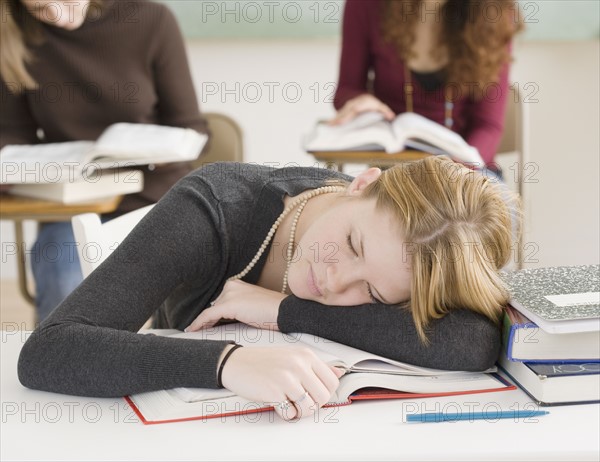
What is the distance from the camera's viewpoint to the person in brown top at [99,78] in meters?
2.18

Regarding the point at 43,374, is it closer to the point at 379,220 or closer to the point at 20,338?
the point at 20,338

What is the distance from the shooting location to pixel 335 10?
3.19 m

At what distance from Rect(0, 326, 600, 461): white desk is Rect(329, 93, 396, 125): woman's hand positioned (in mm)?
1569

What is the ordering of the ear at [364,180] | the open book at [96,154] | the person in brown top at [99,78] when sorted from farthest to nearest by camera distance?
the person in brown top at [99,78]
the open book at [96,154]
the ear at [364,180]

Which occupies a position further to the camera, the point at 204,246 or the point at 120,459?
the point at 204,246

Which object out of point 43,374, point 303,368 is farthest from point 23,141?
point 303,368

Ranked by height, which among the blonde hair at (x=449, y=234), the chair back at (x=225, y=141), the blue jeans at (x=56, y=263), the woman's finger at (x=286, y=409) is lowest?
the blue jeans at (x=56, y=263)

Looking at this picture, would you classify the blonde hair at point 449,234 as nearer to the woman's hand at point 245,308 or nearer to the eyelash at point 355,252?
the eyelash at point 355,252

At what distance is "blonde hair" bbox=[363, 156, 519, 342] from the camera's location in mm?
858

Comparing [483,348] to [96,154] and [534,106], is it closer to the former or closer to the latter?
[96,154]

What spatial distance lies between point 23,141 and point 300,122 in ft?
4.58

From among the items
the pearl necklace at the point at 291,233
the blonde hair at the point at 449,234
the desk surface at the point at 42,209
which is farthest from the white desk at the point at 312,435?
the desk surface at the point at 42,209

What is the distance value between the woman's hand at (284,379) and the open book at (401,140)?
1353 millimetres

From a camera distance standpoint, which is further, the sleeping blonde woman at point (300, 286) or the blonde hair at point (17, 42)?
the blonde hair at point (17, 42)
